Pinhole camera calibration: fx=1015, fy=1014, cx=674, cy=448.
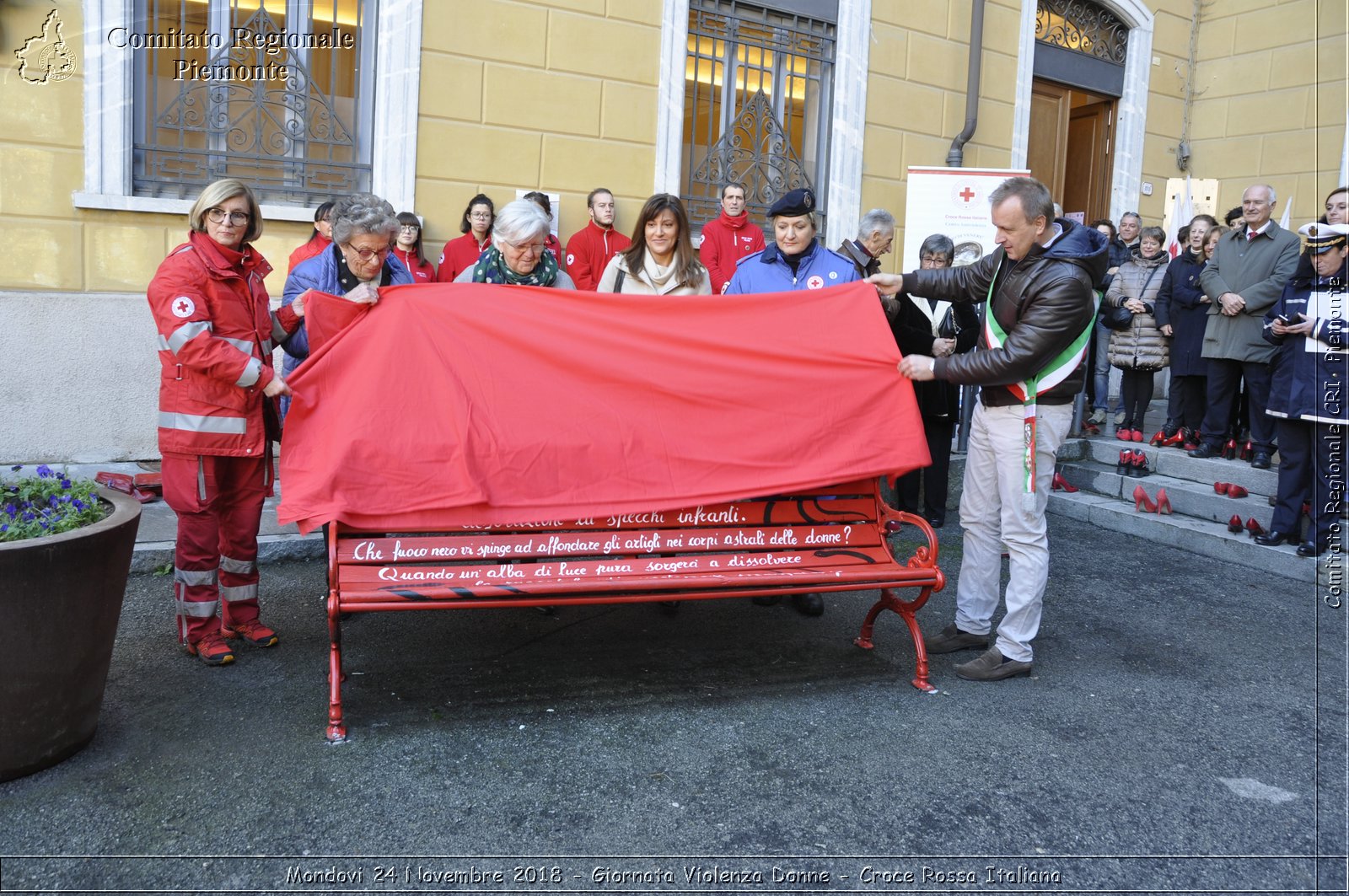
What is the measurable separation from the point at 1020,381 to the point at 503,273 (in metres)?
2.23

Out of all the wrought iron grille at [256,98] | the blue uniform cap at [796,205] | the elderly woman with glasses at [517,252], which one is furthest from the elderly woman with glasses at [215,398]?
the wrought iron grille at [256,98]

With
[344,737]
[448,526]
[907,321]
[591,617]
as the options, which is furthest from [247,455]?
[907,321]

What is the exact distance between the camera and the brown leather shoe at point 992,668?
4.24 metres

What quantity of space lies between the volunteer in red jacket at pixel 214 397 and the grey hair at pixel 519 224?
88 cm

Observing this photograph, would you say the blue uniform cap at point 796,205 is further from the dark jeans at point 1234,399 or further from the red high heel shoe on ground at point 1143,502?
the dark jeans at point 1234,399

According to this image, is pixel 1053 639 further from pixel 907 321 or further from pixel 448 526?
pixel 448 526

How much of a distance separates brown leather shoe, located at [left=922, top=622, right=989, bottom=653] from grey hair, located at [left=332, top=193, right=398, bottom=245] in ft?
9.61

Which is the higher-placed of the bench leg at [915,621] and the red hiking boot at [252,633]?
the bench leg at [915,621]

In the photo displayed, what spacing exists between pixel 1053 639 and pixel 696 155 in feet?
18.5

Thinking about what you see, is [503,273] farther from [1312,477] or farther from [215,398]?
[1312,477]

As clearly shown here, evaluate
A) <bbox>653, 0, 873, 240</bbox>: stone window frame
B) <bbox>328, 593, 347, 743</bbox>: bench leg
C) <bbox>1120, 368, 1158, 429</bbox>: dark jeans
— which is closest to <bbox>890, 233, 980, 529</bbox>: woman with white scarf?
<bbox>1120, 368, 1158, 429</bbox>: dark jeans

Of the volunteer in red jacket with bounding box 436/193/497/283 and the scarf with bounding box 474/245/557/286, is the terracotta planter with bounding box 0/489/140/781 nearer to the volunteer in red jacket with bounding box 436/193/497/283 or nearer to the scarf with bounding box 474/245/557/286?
the scarf with bounding box 474/245/557/286

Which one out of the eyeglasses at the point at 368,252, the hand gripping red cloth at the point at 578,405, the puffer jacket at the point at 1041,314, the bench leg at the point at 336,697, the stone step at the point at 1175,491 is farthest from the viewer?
the stone step at the point at 1175,491

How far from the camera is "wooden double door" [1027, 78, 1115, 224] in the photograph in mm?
11188
